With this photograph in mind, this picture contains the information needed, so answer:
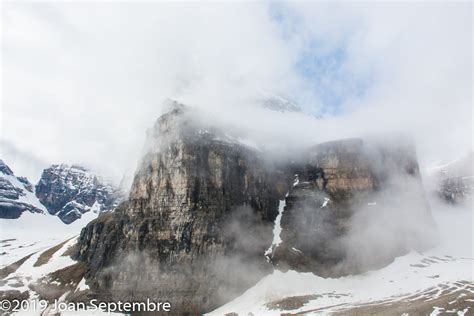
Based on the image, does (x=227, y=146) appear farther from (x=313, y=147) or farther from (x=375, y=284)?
(x=375, y=284)

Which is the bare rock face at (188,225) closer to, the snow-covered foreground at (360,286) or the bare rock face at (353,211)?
the snow-covered foreground at (360,286)

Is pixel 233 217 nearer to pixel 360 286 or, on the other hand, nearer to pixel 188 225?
pixel 188 225

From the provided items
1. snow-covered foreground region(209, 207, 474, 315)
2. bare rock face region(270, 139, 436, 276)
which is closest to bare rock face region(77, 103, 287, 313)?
snow-covered foreground region(209, 207, 474, 315)

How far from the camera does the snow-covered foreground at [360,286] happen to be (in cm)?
9325

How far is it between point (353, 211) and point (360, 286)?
23.3 metres

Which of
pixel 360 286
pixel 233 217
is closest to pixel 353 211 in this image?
pixel 360 286

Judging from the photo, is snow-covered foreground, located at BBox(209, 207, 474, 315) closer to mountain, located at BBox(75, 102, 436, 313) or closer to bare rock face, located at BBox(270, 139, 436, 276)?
mountain, located at BBox(75, 102, 436, 313)

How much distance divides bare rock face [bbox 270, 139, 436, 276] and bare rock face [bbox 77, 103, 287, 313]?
7819 millimetres

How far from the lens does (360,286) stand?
10444cm

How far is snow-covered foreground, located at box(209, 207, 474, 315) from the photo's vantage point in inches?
3671

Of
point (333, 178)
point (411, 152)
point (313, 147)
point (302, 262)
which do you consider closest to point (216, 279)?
point (302, 262)

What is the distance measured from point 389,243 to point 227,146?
177 feet

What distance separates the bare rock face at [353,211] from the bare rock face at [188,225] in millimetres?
7819

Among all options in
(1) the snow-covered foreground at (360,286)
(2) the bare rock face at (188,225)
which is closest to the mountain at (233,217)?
(2) the bare rock face at (188,225)
